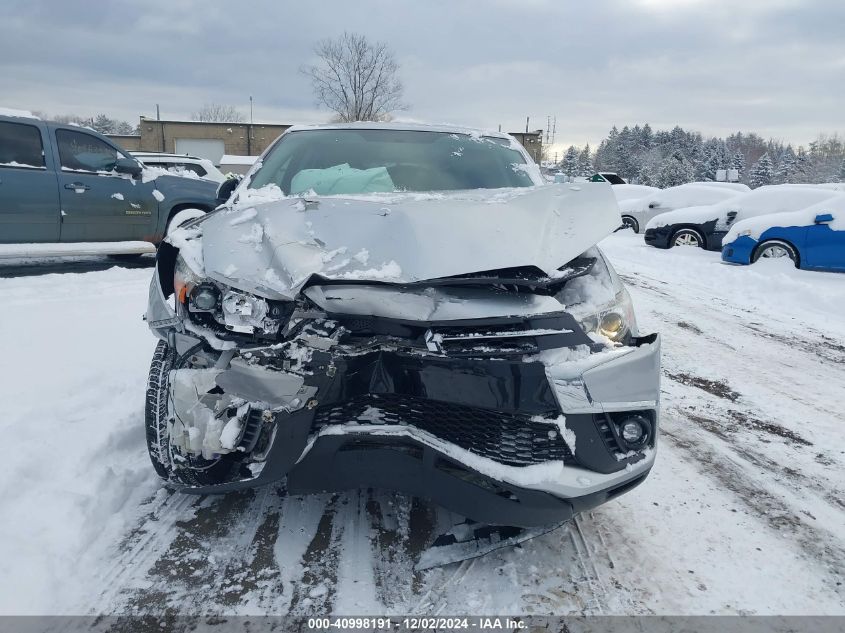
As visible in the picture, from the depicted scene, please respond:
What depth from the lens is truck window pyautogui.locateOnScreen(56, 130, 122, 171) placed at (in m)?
6.79

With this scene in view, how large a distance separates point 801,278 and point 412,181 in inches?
285

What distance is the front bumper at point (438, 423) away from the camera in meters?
1.82

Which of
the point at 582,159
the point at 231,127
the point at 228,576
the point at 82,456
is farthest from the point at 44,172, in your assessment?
the point at 582,159

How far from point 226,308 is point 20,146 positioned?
629 cm

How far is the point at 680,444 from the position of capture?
310cm

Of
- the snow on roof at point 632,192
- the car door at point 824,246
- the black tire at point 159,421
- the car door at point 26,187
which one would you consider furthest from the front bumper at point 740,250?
the car door at point 26,187

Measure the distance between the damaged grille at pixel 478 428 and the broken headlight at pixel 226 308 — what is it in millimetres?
367

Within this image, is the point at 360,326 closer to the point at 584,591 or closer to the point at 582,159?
the point at 584,591

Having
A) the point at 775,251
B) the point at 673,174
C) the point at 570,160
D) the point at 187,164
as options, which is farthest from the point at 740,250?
the point at 570,160

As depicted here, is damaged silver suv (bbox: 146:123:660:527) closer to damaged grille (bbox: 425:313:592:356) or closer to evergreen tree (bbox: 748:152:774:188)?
damaged grille (bbox: 425:313:592:356)

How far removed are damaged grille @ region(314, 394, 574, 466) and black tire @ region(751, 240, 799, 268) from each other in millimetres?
8556

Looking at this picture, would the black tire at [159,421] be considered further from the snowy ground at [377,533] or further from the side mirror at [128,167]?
the side mirror at [128,167]

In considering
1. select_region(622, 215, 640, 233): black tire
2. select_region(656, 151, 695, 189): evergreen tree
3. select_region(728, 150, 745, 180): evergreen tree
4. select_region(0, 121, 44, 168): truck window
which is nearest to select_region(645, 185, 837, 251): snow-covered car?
select_region(622, 215, 640, 233): black tire

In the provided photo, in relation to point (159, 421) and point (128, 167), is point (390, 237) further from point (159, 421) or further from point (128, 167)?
point (128, 167)
